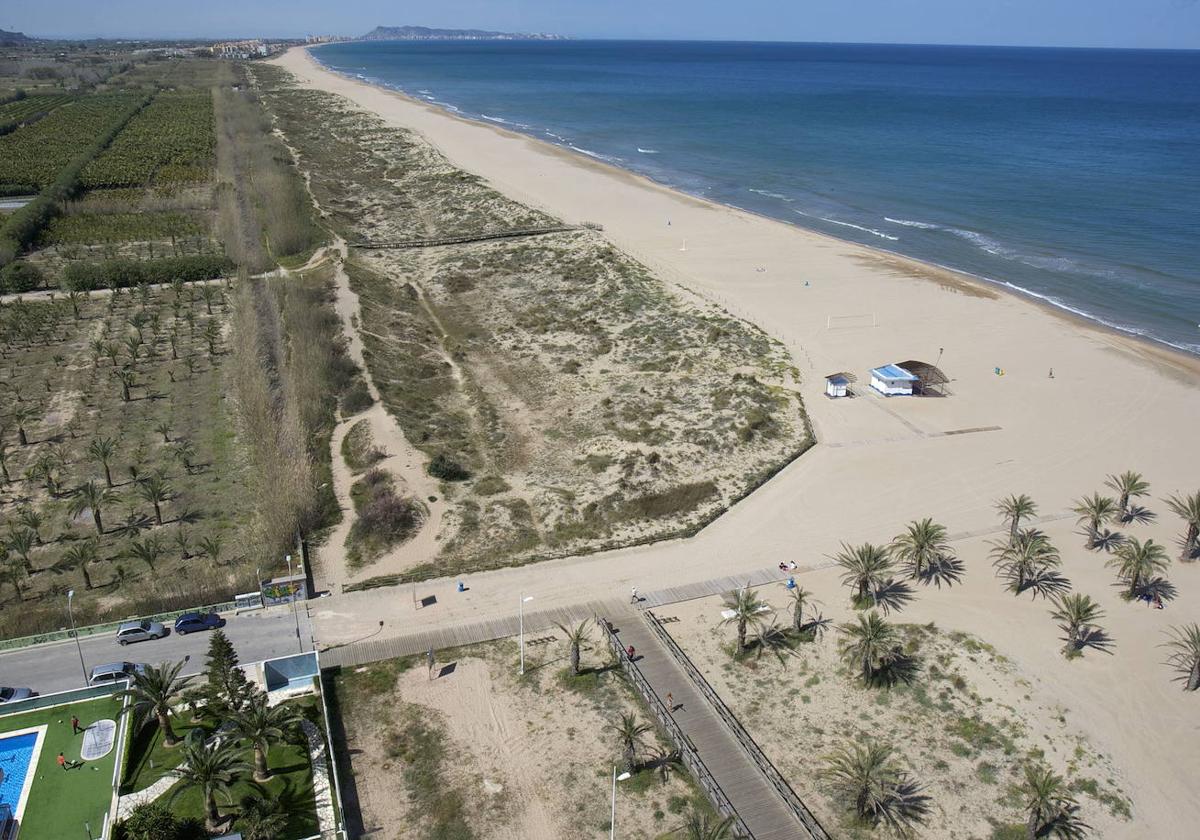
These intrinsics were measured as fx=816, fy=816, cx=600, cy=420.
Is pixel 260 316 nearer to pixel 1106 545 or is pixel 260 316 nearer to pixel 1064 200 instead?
pixel 1106 545

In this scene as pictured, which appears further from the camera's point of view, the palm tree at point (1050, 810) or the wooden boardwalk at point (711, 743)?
the wooden boardwalk at point (711, 743)

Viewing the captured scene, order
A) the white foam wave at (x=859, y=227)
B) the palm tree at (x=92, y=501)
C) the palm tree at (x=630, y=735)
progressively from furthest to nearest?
1. the white foam wave at (x=859, y=227)
2. the palm tree at (x=92, y=501)
3. the palm tree at (x=630, y=735)

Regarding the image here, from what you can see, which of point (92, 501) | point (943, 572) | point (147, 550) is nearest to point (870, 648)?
point (943, 572)

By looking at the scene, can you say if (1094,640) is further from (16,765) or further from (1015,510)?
(16,765)

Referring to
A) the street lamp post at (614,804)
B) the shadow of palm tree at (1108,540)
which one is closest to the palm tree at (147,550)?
the street lamp post at (614,804)

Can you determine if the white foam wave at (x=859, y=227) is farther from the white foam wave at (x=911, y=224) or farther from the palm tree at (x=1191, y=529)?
the palm tree at (x=1191, y=529)

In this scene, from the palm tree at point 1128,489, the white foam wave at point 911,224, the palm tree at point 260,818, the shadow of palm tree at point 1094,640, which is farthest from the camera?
the white foam wave at point 911,224

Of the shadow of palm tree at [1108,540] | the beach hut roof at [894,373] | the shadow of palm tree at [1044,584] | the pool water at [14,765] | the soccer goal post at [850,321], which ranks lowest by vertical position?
the pool water at [14,765]

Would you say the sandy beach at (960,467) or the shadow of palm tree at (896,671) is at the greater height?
the sandy beach at (960,467)
